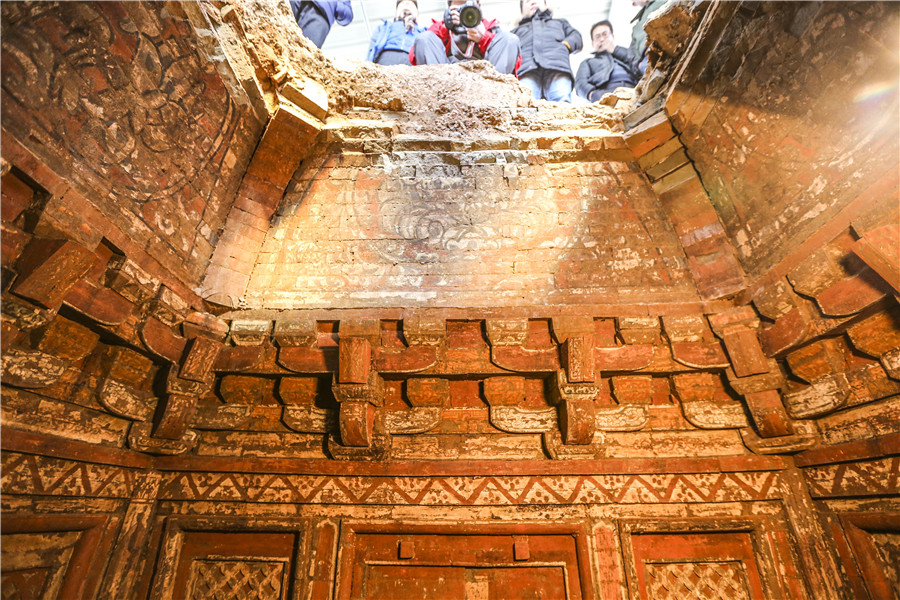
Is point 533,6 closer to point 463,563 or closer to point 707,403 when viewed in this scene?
point 707,403

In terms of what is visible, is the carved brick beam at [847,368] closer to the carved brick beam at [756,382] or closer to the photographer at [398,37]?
the carved brick beam at [756,382]

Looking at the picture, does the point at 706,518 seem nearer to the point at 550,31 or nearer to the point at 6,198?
the point at 6,198

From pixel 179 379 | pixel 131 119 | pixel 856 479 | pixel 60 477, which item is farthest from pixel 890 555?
pixel 131 119

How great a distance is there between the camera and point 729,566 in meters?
3.23

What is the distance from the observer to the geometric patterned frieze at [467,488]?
3373 mm

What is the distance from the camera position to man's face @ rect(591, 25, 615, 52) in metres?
8.12

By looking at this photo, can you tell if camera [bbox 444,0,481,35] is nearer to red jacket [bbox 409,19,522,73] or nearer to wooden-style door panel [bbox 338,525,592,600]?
red jacket [bbox 409,19,522,73]

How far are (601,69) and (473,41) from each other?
2469 millimetres

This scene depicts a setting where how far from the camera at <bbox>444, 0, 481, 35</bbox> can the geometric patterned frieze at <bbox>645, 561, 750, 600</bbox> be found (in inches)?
288

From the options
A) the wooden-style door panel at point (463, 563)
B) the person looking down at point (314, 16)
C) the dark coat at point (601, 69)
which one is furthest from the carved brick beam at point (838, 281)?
the person looking down at point (314, 16)

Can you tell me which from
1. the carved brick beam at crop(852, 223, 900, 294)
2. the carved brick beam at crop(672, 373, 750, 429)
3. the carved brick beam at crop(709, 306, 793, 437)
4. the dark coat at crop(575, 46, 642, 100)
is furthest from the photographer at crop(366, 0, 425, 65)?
the carved brick beam at crop(852, 223, 900, 294)

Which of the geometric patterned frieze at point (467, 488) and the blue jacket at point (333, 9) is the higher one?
the blue jacket at point (333, 9)

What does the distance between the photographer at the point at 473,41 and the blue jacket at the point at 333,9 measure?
1320 mm

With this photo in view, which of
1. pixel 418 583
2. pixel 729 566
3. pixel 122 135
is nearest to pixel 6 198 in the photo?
pixel 122 135
